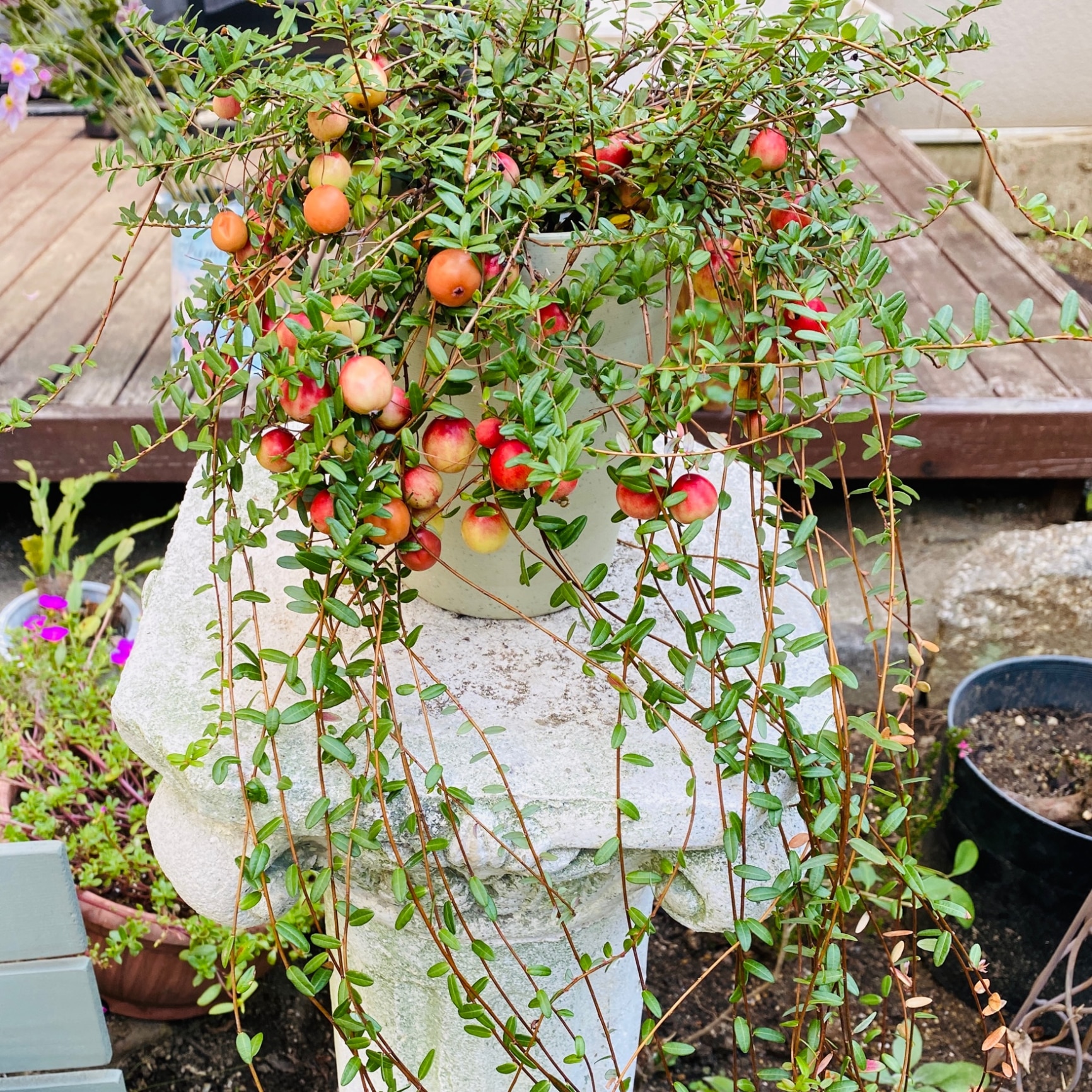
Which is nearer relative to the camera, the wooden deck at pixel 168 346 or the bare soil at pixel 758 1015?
the bare soil at pixel 758 1015

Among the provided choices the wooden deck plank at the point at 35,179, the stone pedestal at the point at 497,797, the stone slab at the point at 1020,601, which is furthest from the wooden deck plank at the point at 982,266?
the wooden deck plank at the point at 35,179

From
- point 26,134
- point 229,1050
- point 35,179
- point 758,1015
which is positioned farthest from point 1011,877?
point 26,134

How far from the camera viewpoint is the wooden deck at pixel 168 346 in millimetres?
2273

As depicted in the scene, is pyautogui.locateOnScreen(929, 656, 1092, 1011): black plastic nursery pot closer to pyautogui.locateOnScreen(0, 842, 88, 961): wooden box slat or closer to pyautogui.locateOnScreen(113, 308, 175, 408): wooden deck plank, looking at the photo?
pyautogui.locateOnScreen(0, 842, 88, 961): wooden box slat

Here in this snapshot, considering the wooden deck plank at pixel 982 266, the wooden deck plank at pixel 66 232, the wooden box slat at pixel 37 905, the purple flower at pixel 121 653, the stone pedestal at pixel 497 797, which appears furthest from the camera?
the wooden deck plank at pixel 66 232

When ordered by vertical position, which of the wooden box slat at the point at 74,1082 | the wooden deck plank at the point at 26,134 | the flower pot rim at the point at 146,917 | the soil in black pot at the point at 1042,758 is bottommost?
the soil in black pot at the point at 1042,758

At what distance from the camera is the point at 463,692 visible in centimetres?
98

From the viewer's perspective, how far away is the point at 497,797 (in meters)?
0.87

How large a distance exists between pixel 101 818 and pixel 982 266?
97.2 inches

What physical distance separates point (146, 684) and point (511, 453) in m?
0.46

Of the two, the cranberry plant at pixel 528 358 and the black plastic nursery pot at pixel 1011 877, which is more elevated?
the cranberry plant at pixel 528 358

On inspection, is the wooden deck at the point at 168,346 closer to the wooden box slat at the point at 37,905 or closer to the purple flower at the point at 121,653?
the purple flower at the point at 121,653

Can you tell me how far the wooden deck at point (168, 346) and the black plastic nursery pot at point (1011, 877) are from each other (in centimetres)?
68

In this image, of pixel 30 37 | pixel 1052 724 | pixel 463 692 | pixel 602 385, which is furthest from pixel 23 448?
pixel 1052 724
